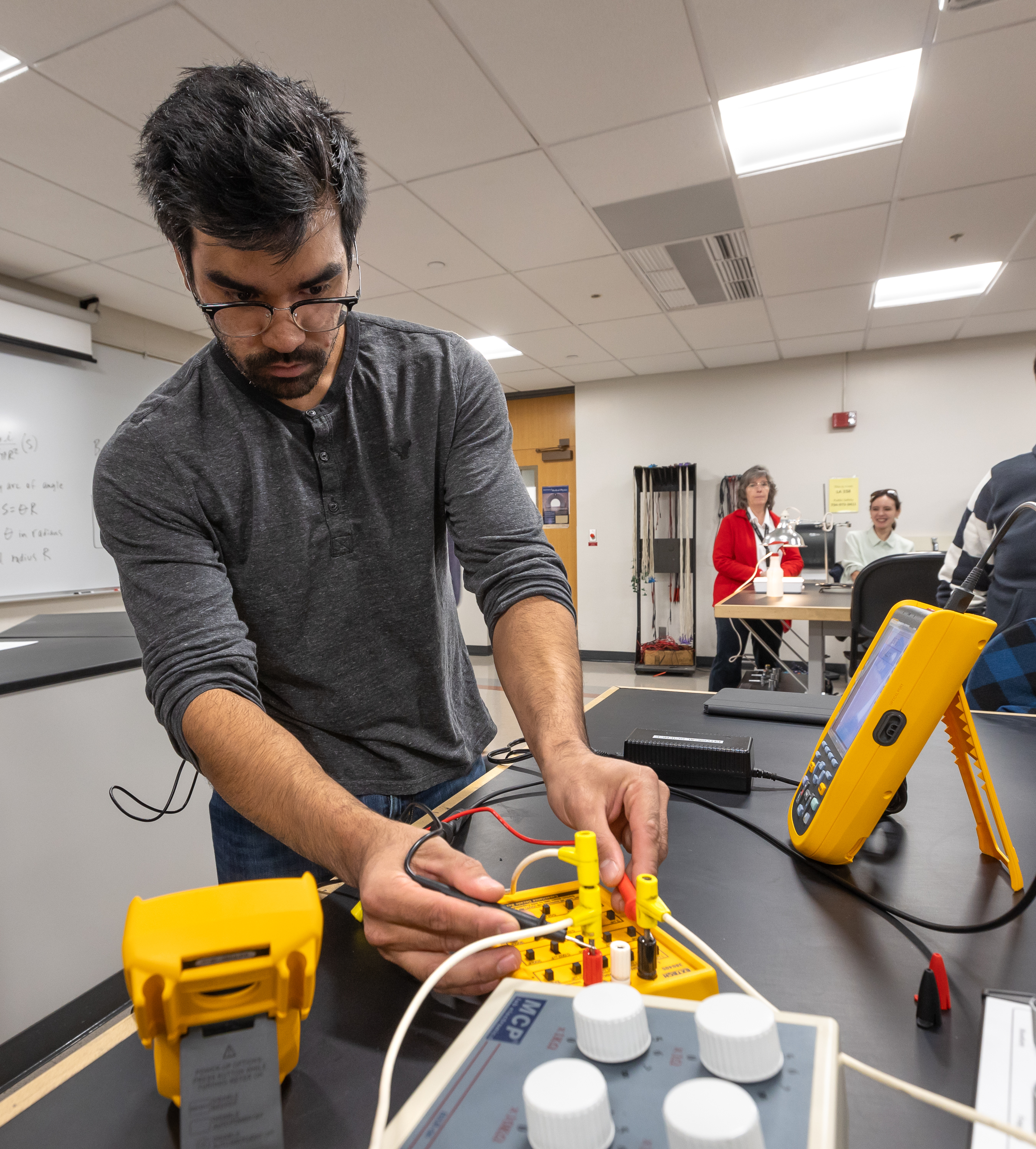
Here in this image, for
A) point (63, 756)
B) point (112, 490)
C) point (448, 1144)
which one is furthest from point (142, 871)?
point (448, 1144)

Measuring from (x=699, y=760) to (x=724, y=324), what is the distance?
440cm

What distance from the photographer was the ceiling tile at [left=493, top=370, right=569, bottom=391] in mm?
5828

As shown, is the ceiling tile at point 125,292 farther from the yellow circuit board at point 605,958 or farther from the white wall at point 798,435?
the yellow circuit board at point 605,958

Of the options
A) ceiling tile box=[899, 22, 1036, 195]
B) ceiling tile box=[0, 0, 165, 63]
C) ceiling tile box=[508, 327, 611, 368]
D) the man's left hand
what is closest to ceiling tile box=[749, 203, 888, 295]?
ceiling tile box=[899, 22, 1036, 195]

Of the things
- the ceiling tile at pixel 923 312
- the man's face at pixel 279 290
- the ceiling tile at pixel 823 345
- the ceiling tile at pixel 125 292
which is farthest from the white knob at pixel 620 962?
the ceiling tile at pixel 823 345

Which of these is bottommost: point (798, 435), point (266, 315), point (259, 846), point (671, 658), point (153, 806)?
point (671, 658)

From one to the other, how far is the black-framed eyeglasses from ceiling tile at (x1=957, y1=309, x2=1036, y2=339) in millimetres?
5091

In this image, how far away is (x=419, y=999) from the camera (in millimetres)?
343

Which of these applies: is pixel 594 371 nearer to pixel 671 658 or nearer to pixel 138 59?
pixel 671 658

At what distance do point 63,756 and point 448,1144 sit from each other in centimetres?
169

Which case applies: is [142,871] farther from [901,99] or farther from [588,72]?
[901,99]

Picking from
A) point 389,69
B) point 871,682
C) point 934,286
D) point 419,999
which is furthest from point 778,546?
point 419,999

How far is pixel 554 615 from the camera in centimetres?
85

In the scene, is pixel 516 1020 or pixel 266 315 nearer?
pixel 516 1020
